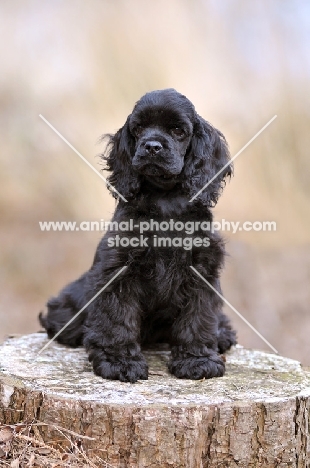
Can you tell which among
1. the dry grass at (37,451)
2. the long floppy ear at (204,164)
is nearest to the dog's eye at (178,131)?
the long floppy ear at (204,164)

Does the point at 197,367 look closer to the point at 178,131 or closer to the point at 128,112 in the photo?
the point at 178,131

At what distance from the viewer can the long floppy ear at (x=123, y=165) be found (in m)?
3.70

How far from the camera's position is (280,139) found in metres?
6.91

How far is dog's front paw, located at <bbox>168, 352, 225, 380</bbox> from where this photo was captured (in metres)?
3.50

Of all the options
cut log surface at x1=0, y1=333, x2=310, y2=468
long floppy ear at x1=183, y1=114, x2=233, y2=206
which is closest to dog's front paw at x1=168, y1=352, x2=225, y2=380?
cut log surface at x1=0, y1=333, x2=310, y2=468

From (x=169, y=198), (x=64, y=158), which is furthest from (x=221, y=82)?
(x=169, y=198)

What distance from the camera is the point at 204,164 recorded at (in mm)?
3730

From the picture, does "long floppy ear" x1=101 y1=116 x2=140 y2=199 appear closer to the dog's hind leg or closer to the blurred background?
the dog's hind leg

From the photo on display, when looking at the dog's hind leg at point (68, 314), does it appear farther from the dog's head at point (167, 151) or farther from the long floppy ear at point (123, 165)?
the dog's head at point (167, 151)

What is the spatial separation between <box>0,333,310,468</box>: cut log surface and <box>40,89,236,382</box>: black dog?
0.88ft

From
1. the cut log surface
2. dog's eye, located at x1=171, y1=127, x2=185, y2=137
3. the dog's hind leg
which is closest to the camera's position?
the cut log surface

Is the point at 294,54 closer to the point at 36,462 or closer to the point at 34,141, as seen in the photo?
the point at 34,141

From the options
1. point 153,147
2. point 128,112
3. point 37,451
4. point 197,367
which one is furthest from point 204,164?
point 128,112

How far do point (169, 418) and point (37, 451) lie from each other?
2.36 ft
